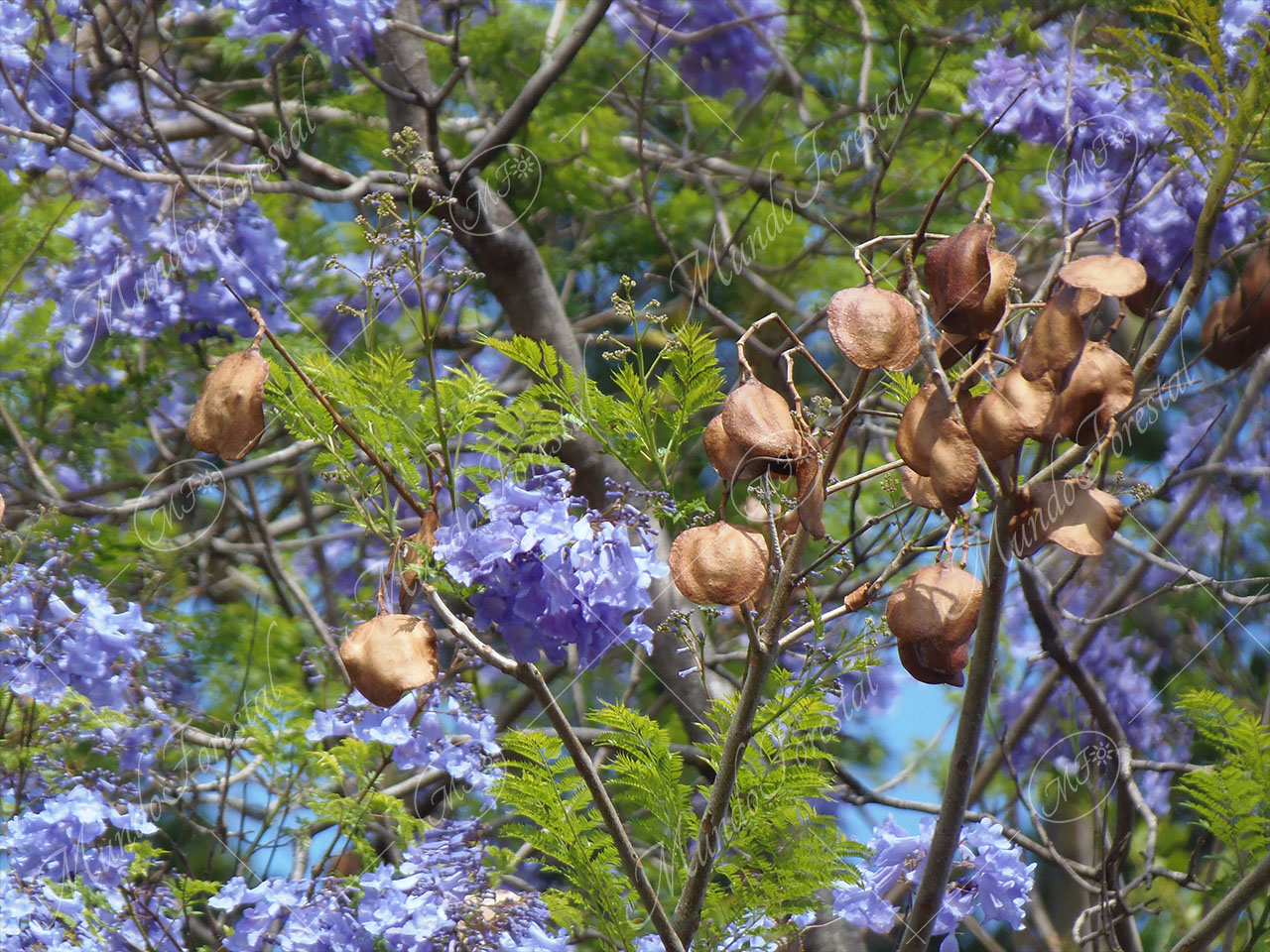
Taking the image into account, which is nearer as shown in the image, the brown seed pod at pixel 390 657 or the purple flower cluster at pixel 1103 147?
the brown seed pod at pixel 390 657

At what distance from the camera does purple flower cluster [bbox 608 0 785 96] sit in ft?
12.3

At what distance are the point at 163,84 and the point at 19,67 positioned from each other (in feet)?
1.13

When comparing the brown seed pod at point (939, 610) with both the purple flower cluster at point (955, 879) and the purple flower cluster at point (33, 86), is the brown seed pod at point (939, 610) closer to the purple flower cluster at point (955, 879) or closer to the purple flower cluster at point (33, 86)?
the purple flower cluster at point (955, 879)

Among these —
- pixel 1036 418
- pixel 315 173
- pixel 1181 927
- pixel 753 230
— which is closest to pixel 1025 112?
pixel 753 230

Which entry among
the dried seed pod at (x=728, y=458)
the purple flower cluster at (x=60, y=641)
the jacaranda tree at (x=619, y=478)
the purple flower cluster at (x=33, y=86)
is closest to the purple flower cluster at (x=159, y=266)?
the jacaranda tree at (x=619, y=478)

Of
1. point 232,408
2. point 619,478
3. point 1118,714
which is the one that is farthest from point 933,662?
point 1118,714

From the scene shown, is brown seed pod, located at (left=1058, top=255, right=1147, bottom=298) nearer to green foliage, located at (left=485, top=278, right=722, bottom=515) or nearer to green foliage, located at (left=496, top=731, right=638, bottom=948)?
green foliage, located at (left=485, top=278, right=722, bottom=515)

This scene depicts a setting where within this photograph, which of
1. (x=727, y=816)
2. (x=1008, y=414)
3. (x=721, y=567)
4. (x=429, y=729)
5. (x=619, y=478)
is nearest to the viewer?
(x=1008, y=414)

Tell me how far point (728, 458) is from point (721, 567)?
0.37ft

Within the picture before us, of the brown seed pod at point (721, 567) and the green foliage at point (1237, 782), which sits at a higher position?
the green foliage at point (1237, 782)

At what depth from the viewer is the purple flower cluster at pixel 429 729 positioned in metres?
2.10

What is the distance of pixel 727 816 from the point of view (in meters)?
1.63

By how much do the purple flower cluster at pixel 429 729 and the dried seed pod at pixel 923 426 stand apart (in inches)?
43.0

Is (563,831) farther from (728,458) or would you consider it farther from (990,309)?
(990,309)
